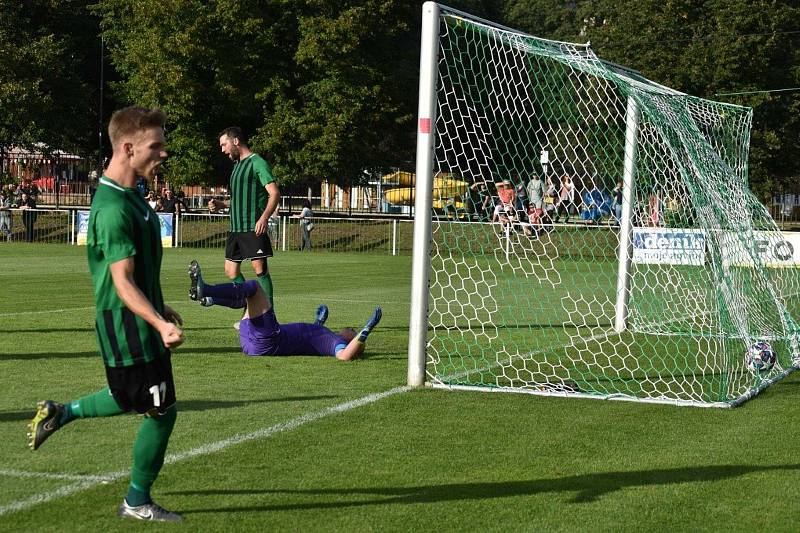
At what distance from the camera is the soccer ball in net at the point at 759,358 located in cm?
945

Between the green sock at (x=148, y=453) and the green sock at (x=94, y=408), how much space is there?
0.23 m

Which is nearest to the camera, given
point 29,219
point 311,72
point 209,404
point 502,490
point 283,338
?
point 502,490

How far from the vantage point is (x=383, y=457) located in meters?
6.25

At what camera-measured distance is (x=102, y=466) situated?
19.2 feet

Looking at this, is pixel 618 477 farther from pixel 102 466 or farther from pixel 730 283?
pixel 730 283

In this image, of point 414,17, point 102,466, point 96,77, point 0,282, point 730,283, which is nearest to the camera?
point 102,466

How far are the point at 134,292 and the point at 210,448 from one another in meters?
1.96

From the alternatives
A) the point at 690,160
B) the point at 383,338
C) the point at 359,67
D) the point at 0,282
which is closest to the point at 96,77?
the point at 359,67

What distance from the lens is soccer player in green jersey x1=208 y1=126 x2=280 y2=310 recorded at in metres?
11.5

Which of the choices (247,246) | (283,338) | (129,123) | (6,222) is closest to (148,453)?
(129,123)

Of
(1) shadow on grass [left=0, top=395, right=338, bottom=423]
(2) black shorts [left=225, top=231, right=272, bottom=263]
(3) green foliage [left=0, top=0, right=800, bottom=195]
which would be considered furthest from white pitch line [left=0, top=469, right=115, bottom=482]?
(3) green foliage [left=0, top=0, right=800, bottom=195]

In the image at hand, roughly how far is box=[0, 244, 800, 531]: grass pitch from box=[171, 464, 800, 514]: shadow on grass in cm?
1

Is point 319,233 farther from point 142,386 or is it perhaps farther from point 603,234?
point 142,386

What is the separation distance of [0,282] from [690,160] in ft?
44.3
